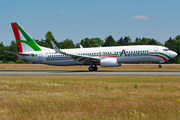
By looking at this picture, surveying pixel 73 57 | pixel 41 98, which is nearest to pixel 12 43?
pixel 73 57

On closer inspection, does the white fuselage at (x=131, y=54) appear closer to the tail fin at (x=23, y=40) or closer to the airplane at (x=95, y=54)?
the airplane at (x=95, y=54)

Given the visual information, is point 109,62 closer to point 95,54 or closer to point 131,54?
point 95,54

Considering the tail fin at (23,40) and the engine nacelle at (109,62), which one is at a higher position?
the tail fin at (23,40)

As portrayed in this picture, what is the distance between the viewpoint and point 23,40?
45.2 metres

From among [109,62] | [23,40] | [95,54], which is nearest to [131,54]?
[109,62]

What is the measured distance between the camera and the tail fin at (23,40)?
44791 millimetres

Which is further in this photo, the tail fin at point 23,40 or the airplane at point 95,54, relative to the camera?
the tail fin at point 23,40

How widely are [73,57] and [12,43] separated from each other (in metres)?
143

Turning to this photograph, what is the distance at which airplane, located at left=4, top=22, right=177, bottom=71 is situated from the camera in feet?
128

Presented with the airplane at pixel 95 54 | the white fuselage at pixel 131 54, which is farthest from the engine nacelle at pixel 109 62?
the white fuselage at pixel 131 54

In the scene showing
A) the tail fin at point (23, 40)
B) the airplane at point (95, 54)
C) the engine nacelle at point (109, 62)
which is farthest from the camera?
the tail fin at point (23, 40)

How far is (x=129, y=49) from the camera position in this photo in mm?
39562

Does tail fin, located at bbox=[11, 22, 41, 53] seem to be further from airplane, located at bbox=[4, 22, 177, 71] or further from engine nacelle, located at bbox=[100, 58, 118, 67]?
engine nacelle, located at bbox=[100, 58, 118, 67]

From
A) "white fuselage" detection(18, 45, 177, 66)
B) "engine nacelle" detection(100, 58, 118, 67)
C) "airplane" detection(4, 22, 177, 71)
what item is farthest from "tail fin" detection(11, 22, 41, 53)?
"engine nacelle" detection(100, 58, 118, 67)
